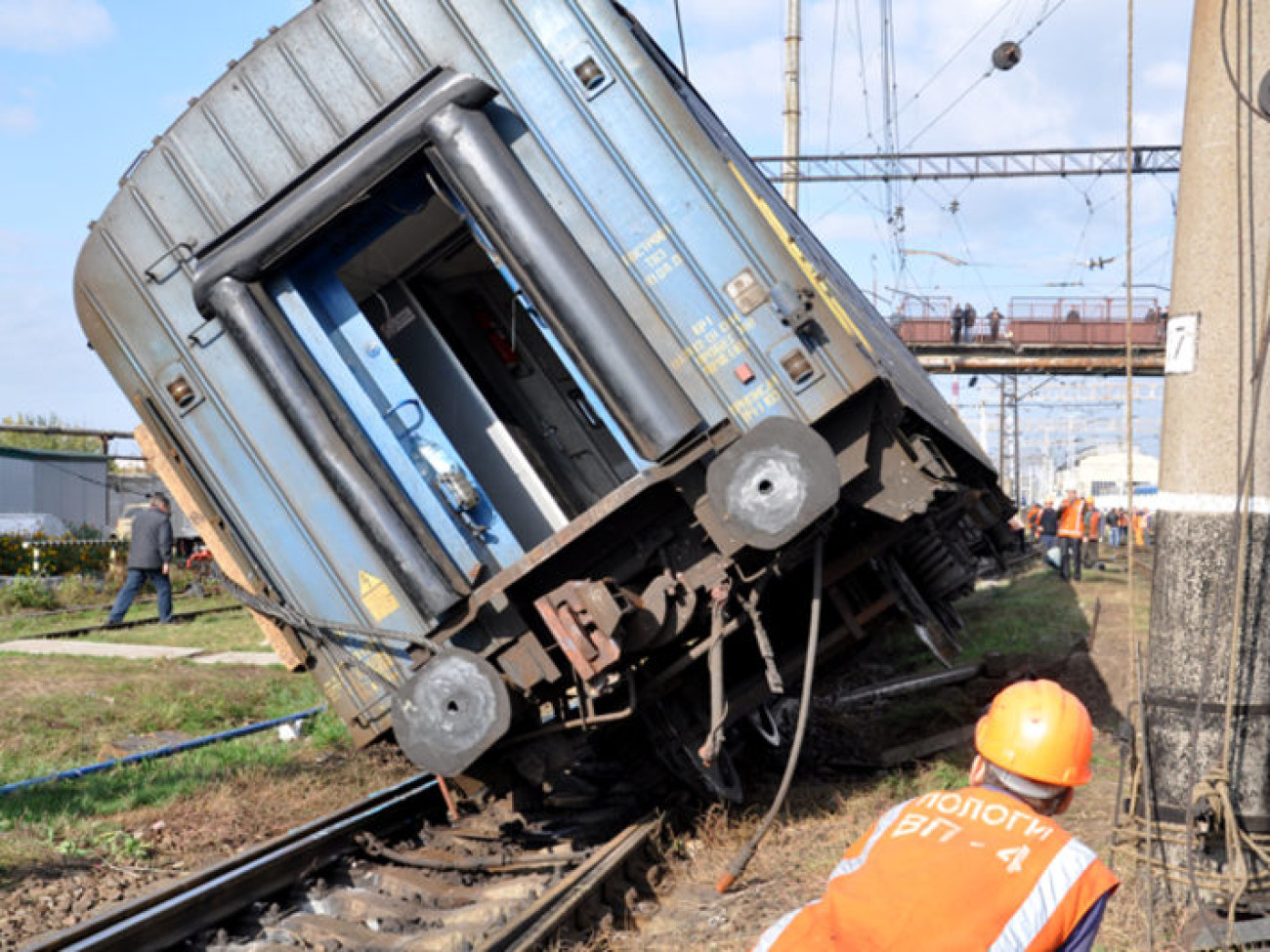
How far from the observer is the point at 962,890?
1968mm

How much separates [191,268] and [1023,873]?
5.14 metres

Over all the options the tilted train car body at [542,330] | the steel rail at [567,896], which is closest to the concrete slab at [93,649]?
the tilted train car body at [542,330]

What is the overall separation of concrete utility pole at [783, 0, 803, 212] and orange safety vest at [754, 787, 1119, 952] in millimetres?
17328

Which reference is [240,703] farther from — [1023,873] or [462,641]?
[1023,873]

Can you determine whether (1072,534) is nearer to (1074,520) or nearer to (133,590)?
(1074,520)

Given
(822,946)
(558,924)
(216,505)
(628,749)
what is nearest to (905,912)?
(822,946)

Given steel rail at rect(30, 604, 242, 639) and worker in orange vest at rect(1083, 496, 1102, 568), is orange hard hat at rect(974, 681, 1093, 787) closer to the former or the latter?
steel rail at rect(30, 604, 242, 639)

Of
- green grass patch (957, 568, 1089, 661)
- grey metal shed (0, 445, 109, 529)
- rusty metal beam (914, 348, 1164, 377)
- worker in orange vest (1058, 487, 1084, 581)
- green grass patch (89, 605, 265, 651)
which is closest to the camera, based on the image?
green grass patch (957, 568, 1089, 661)

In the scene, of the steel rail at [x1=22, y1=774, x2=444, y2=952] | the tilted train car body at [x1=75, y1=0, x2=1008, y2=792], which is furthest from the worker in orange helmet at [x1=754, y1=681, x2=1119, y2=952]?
the steel rail at [x1=22, y1=774, x2=444, y2=952]

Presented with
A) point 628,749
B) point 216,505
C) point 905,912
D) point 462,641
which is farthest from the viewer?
point 628,749

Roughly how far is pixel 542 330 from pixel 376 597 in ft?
5.11

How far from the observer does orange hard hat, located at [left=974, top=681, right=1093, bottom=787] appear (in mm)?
2223

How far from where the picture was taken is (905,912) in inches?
77.5

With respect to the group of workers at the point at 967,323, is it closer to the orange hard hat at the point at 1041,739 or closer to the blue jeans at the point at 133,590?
the blue jeans at the point at 133,590
